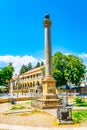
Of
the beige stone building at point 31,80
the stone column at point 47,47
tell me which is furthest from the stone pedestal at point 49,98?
the beige stone building at point 31,80

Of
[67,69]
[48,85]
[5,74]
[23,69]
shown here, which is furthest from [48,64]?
[23,69]

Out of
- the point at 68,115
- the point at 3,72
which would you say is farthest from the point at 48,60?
the point at 3,72

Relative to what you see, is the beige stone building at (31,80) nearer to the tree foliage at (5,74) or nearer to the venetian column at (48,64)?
the tree foliage at (5,74)

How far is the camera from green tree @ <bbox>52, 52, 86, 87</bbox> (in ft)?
168

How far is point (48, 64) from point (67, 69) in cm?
2945

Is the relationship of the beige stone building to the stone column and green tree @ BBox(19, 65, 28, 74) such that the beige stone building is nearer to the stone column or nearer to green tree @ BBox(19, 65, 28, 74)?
green tree @ BBox(19, 65, 28, 74)

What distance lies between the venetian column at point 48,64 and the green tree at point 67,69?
90.5ft

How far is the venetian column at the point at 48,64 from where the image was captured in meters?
22.5

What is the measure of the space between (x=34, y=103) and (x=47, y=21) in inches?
330

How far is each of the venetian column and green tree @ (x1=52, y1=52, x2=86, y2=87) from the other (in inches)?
1086

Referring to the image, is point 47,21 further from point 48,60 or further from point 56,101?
point 56,101

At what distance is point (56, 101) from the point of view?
2169cm

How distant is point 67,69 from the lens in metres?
52.0

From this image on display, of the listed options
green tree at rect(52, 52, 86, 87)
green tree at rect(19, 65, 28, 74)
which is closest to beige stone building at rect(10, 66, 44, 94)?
green tree at rect(52, 52, 86, 87)
